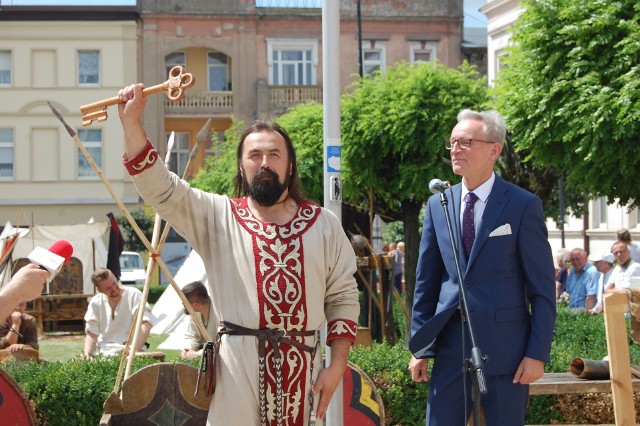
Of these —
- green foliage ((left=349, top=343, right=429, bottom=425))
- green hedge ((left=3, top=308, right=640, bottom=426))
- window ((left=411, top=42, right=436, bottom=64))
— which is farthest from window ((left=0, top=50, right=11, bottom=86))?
green foliage ((left=349, top=343, right=429, bottom=425))

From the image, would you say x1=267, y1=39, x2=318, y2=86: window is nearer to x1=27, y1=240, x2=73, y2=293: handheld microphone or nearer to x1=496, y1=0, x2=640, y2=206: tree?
x1=496, y1=0, x2=640, y2=206: tree

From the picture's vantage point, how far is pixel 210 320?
8.94 metres

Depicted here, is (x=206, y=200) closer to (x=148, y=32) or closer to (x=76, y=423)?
(x=76, y=423)

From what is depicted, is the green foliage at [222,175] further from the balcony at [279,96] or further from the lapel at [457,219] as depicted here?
the lapel at [457,219]

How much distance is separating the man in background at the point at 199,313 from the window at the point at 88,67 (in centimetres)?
3154

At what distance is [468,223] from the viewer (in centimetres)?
501

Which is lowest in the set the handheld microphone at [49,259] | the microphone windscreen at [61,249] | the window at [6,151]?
the handheld microphone at [49,259]

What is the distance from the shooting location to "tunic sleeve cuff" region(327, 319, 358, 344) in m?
4.30

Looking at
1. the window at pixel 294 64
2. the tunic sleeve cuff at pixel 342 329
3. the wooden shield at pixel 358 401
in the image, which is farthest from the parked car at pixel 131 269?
the tunic sleeve cuff at pixel 342 329

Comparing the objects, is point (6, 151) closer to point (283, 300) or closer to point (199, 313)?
point (199, 313)

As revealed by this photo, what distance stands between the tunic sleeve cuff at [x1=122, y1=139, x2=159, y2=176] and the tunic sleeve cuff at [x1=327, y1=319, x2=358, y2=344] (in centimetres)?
100

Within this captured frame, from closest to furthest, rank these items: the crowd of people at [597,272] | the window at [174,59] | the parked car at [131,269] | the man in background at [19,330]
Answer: the man in background at [19,330], the crowd of people at [597,272], the parked car at [131,269], the window at [174,59]

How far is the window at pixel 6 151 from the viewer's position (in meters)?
39.7

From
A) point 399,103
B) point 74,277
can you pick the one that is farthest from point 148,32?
point 399,103
